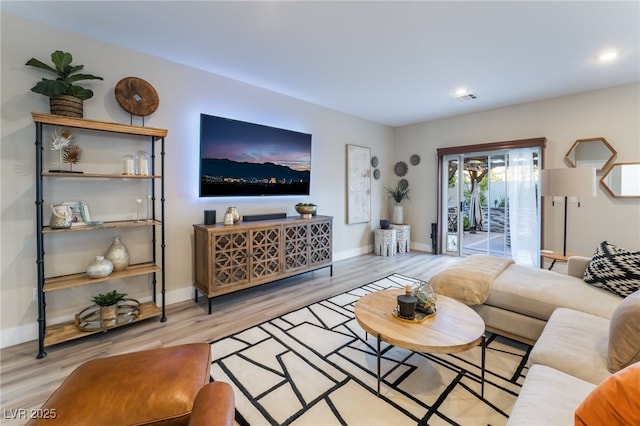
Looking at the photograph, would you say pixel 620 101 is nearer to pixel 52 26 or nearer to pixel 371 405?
pixel 371 405

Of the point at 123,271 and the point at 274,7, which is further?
the point at 123,271

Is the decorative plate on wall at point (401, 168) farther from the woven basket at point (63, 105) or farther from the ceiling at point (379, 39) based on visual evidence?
the woven basket at point (63, 105)

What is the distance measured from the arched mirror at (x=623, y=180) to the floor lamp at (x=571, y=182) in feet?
3.91

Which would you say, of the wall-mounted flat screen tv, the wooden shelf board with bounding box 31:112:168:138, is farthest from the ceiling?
the wooden shelf board with bounding box 31:112:168:138

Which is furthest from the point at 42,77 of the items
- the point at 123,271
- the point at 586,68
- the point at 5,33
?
the point at 586,68

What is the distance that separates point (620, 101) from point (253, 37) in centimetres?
472

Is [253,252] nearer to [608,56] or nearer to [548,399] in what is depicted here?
[548,399]

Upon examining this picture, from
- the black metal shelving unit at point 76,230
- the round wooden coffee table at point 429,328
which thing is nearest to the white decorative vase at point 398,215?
the round wooden coffee table at point 429,328

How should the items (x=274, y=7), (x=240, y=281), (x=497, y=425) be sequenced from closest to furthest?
(x=497, y=425) → (x=274, y=7) → (x=240, y=281)

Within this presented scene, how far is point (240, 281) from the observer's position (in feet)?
10.2

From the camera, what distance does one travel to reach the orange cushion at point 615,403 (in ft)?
2.37

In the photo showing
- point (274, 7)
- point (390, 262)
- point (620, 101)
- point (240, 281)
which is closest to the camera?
point (274, 7)

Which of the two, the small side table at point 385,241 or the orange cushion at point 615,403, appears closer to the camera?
the orange cushion at point 615,403

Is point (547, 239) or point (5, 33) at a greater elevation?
point (5, 33)
